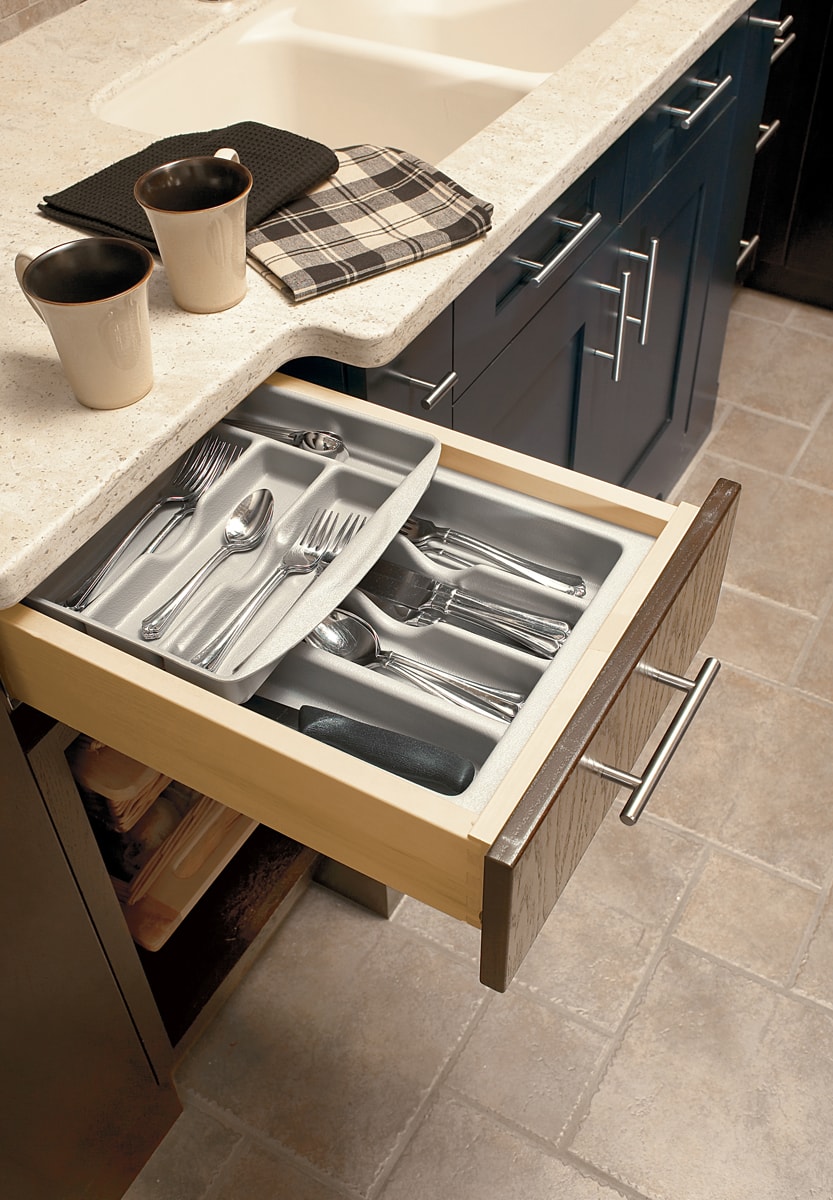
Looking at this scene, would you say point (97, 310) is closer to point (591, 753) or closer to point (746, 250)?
point (591, 753)

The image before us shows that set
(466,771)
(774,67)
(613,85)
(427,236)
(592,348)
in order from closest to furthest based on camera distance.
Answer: (466,771)
(427,236)
(613,85)
(592,348)
(774,67)

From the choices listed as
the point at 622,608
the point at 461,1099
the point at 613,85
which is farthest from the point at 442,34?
the point at 461,1099

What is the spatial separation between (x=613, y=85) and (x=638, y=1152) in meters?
1.26

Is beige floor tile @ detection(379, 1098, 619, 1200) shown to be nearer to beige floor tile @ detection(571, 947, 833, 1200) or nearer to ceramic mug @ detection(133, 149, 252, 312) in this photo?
beige floor tile @ detection(571, 947, 833, 1200)

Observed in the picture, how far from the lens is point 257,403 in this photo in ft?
3.54

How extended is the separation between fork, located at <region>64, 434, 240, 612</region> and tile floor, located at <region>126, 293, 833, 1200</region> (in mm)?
810

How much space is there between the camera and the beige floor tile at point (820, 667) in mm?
1901

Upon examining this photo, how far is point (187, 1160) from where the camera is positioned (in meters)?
1.41

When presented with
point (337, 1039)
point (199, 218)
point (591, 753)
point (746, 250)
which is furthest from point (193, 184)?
point (746, 250)

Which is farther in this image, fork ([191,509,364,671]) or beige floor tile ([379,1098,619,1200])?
beige floor tile ([379,1098,619,1200])

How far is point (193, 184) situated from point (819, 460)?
5.46 ft

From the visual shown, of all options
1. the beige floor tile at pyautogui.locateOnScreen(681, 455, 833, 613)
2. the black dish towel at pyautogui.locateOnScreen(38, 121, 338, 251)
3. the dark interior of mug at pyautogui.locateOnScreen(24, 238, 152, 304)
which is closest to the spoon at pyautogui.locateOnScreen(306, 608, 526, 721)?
the dark interior of mug at pyautogui.locateOnScreen(24, 238, 152, 304)

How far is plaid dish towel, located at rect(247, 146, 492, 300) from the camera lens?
1.07m

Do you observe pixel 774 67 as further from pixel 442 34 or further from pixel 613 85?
pixel 613 85
